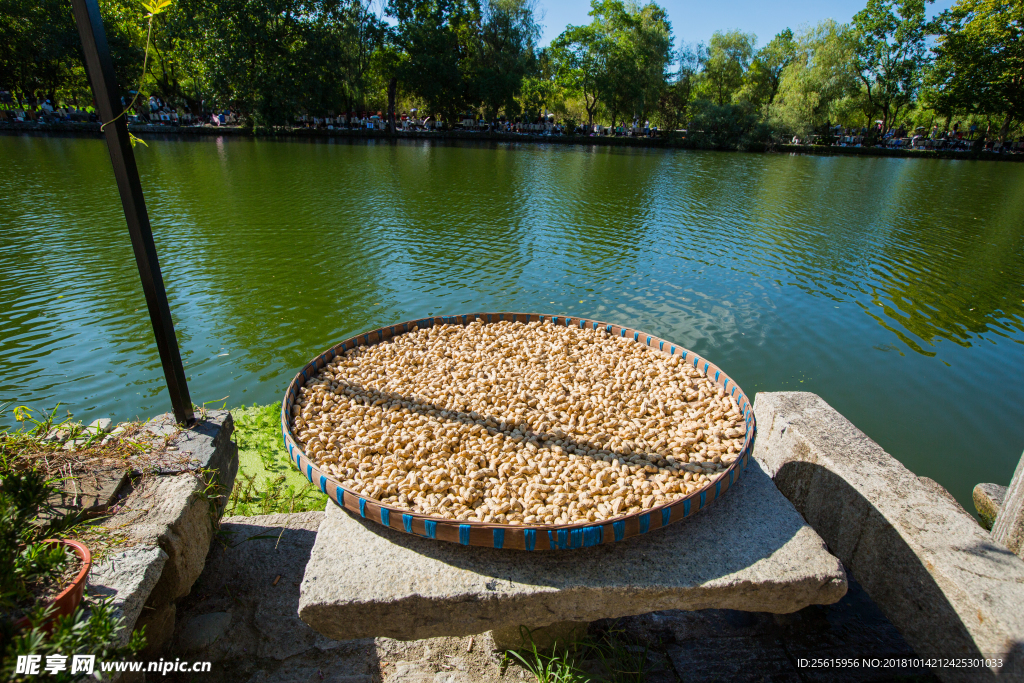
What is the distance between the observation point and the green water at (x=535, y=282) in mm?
5535

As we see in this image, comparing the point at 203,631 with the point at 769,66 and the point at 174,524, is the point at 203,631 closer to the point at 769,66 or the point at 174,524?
the point at 174,524

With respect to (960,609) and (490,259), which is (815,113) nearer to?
(490,259)

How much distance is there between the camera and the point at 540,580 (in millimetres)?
2238

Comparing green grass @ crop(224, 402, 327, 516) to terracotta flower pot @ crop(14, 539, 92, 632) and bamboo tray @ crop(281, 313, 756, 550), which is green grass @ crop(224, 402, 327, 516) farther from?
terracotta flower pot @ crop(14, 539, 92, 632)

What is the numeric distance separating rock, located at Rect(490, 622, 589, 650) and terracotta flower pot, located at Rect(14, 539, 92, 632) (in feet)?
5.26

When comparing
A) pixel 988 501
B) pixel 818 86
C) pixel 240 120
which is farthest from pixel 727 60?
pixel 988 501

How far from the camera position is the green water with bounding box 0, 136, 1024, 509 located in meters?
5.54

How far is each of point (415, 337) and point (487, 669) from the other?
2.83 meters

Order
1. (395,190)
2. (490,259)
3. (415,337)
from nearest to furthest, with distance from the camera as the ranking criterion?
(415,337) → (490,259) → (395,190)

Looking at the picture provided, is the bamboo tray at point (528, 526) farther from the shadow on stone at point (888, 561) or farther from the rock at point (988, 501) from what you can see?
the rock at point (988, 501)

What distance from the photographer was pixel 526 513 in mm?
2592

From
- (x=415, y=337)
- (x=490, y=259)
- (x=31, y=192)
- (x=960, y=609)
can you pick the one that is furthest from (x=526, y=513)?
(x=31, y=192)

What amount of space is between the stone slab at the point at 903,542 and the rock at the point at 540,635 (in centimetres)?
144

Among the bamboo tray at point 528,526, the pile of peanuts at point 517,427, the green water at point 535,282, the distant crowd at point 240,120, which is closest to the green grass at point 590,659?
the bamboo tray at point 528,526
